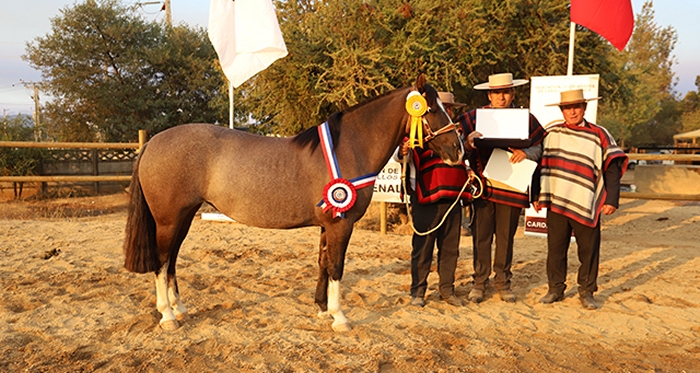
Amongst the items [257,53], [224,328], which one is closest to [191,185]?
[224,328]

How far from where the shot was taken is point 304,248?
6.85 m

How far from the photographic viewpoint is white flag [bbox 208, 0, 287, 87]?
6.90 meters

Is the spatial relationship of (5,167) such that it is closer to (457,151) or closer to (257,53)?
(257,53)

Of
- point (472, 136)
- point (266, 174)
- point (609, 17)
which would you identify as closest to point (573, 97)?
point (472, 136)

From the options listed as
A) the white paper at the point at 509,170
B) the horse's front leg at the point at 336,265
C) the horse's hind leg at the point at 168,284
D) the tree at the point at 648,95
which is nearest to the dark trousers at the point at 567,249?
the white paper at the point at 509,170

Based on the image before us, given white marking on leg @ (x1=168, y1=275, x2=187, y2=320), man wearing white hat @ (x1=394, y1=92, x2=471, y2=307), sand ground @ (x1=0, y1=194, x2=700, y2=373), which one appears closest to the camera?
sand ground @ (x1=0, y1=194, x2=700, y2=373)

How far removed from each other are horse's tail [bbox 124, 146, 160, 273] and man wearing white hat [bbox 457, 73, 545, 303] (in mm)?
2932

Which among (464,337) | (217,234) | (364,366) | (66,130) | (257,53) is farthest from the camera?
(66,130)

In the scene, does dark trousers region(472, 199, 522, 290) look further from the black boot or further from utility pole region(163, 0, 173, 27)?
utility pole region(163, 0, 173, 27)

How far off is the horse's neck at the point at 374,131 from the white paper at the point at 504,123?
832 millimetres

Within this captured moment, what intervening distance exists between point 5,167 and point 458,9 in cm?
1194

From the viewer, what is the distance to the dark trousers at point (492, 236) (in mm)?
4652

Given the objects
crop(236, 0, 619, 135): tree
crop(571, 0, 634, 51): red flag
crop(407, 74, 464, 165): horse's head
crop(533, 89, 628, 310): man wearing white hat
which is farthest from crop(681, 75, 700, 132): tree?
crop(407, 74, 464, 165): horse's head

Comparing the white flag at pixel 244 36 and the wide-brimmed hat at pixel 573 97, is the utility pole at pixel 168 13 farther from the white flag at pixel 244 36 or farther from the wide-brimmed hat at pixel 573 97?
the wide-brimmed hat at pixel 573 97
